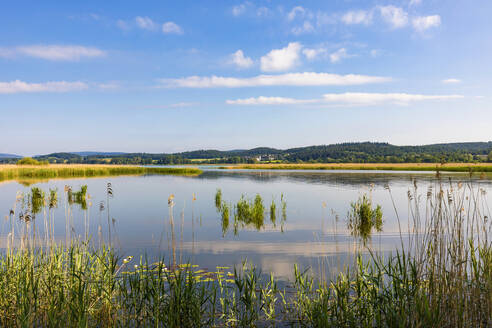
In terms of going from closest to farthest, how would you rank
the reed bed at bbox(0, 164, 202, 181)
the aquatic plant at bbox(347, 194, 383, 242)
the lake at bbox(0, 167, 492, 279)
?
1. the lake at bbox(0, 167, 492, 279)
2. the aquatic plant at bbox(347, 194, 383, 242)
3. the reed bed at bbox(0, 164, 202, 181)

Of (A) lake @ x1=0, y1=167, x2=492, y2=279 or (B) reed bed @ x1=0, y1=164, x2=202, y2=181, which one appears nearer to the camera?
(A) lake @ x1=0, y1=167, x2=492, y2=279

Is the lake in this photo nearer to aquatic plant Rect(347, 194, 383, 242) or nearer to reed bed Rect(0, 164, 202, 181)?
aquatic plant Rect(347, 194, 383, 242)

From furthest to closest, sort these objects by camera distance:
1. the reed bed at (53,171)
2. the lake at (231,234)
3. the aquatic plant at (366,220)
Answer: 1. the reed bed at (53,171)
2. the aquatic plant at (366,220)
3. the lake at (231,234)

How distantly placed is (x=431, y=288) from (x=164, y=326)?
394 cm

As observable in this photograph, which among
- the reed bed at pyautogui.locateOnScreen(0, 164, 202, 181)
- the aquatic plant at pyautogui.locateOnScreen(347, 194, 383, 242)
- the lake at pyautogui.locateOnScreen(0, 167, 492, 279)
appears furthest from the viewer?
the reed bed at pyautogui.locateOnScreen(0, 164, 202, 181)

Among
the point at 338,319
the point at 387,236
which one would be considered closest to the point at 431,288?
the point at 338,319

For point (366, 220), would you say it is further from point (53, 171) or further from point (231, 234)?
point (53, 171)

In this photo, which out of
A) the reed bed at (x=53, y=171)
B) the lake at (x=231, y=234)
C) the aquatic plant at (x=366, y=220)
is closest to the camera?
the lake at (x=231, y=234)

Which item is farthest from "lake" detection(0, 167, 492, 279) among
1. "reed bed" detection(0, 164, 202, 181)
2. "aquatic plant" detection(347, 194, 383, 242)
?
"reed bed" detection(0, 164, 202, 181)

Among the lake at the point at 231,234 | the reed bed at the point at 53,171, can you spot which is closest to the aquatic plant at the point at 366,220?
the lake at the point at 231,234

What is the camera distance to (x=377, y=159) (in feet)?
356

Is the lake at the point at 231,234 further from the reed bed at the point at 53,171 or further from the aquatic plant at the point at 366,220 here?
the reed bed at the point at 53,171

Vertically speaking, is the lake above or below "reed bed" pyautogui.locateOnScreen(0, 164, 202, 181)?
below

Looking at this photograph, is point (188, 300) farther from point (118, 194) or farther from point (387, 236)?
point (118, 194)
